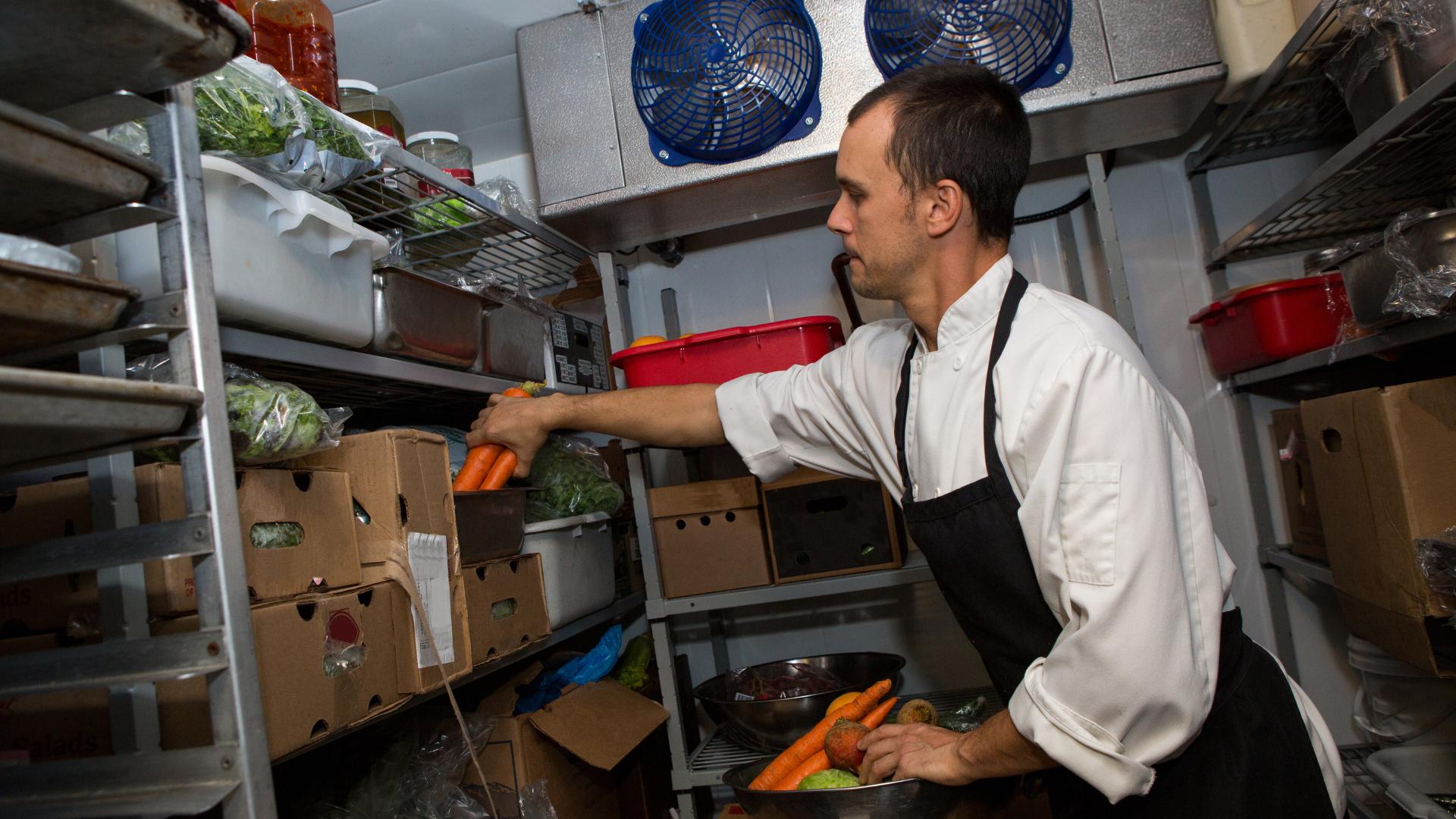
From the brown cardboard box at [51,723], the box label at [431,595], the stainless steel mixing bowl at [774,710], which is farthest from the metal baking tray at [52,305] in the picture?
the stainless steel mixing bowl at [774,710]

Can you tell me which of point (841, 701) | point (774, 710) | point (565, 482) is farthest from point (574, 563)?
point (841, 701)

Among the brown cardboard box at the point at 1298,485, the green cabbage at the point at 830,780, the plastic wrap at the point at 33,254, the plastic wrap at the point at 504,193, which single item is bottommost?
the green cabbage at the point at 830,780

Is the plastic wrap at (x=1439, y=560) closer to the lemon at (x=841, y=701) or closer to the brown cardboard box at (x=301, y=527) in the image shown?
the lemon at (x=841, y=701)

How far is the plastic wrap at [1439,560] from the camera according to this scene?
1.51 meters

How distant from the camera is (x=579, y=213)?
2.15 metres

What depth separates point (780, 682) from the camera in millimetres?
2189

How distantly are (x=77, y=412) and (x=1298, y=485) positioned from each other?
7.97ft

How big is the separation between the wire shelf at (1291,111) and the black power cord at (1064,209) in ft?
0.70

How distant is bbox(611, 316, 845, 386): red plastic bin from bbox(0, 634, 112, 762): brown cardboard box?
4.02ft

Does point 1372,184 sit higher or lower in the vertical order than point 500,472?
higher

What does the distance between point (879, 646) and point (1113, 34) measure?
164cm

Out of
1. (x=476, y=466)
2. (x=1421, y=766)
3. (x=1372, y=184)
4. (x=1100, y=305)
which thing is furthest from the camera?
(x=1100, y=305)

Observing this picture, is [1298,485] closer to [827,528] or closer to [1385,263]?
[1385,263]

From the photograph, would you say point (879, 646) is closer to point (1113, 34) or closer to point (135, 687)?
point (1113, 34)
